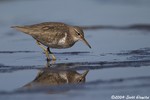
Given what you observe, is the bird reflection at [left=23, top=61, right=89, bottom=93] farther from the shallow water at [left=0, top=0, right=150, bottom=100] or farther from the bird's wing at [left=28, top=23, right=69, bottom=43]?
the bird's wing at [left=28, top=23, right=69, bottom=43]

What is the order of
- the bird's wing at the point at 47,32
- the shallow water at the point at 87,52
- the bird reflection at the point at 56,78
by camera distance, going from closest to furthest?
1. the shallow water at the point at 87,52
2. the bird reflection at the point at 56,78
3. the bird's wing at the point at 47,32

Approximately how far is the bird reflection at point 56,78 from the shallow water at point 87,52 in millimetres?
56

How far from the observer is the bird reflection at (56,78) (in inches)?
422

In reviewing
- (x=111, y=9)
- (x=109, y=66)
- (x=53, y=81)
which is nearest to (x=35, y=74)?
(x=53, y=81)

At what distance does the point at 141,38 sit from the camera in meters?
15.2

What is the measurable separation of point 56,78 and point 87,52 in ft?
8.94

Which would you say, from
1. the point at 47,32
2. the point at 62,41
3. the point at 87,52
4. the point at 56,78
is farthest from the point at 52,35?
the point at 56,78

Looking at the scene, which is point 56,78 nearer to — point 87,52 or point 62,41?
point 62,41

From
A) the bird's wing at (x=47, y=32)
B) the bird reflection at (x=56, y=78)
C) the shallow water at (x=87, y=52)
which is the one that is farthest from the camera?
the bird's wing at (x=47, y=32)

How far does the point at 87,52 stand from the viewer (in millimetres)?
13727

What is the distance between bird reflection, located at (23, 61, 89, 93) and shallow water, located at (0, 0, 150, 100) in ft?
0.18

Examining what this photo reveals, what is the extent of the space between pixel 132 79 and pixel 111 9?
7683mm

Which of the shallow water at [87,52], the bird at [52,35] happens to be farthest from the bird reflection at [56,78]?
the bird at [52,35]

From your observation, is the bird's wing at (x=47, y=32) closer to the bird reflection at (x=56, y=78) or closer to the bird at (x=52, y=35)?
the bird at (x=52, y=35)
